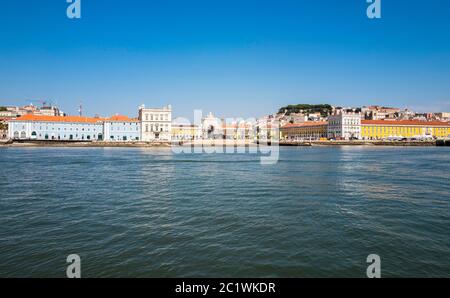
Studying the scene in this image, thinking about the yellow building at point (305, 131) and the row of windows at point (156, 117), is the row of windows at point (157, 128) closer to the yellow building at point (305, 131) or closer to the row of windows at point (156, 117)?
the row of windows at point (156, 117)

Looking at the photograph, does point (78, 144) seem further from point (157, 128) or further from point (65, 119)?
point (157, 128)

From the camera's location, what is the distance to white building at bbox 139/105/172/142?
303 ft

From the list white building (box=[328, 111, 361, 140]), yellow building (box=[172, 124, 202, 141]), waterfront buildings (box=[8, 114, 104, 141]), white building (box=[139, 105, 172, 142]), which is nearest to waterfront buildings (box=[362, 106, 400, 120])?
white building (box=[328, 111, 361, 140])

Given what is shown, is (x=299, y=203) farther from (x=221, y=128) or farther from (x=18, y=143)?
(x=221, y=128)

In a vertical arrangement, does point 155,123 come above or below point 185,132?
above

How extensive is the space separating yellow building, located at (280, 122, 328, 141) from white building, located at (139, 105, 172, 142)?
46.4 meters

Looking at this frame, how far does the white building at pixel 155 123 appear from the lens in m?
92.5

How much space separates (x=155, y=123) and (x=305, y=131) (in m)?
54.7

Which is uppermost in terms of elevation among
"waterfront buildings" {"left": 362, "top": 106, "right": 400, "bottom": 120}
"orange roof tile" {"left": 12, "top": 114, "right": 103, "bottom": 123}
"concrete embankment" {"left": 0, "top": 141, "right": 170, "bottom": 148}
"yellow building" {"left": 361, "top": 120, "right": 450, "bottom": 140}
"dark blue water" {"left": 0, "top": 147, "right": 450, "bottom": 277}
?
"waterfront buildings" {"left": 362, "top": 106, "right": 400, "bottom": 120}

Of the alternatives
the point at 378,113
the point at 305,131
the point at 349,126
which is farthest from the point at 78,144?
the point at 378,113

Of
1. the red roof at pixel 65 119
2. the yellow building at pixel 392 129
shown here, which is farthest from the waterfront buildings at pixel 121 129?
the yellow building at pixel 392 129

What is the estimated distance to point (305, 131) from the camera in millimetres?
119812

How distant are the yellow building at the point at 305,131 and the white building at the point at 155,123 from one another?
46.4 m

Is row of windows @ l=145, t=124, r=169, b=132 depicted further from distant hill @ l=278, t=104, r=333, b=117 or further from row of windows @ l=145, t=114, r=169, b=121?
distant hill @ l=278, t=104, r=333, b=117
